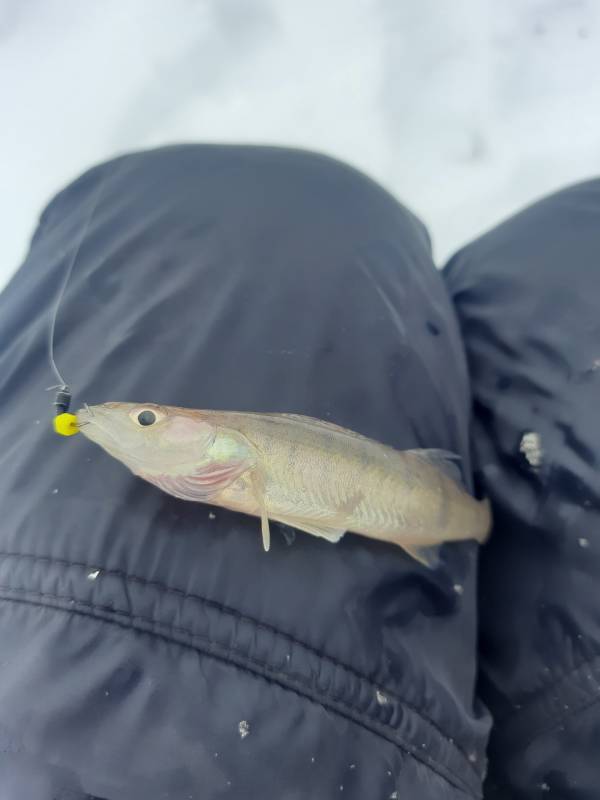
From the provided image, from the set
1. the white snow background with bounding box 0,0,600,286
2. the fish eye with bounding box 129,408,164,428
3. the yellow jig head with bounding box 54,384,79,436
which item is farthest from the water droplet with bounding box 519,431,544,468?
the white snow background with bounding box 0,0,600,286

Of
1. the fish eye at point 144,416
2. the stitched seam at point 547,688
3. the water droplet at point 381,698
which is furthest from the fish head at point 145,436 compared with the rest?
the stitched seam at point 547,688

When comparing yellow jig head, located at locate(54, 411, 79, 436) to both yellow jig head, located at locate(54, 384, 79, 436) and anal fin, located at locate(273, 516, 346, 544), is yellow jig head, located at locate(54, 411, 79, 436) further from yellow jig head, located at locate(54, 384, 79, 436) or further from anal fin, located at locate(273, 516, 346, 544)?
anal fin, located at locate(273, 516, 346, 544)

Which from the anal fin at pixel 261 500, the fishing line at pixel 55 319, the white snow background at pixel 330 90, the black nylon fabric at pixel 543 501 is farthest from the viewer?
the white snow background at pixel 330 90

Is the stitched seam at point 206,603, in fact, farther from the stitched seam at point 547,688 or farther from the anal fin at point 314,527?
the stitched seam at point 547,688

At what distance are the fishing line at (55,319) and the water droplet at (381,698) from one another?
0.97m

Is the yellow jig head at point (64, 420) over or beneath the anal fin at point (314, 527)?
over

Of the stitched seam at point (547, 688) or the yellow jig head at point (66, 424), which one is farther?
the stitched seam at point (547, 688)

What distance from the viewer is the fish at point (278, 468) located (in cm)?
142

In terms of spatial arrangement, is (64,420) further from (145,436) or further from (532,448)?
(532,448)

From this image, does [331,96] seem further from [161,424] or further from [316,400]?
[161,424]

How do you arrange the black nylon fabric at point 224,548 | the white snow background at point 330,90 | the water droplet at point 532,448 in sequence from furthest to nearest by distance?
the white snow background at point 330,90 < the water droplet at point 532,448 < the black nylon fabric at point 224,548

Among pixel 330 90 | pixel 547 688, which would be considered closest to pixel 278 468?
pixel 547 688

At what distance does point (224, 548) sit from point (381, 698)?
1.60 ft

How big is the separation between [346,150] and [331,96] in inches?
12.6
